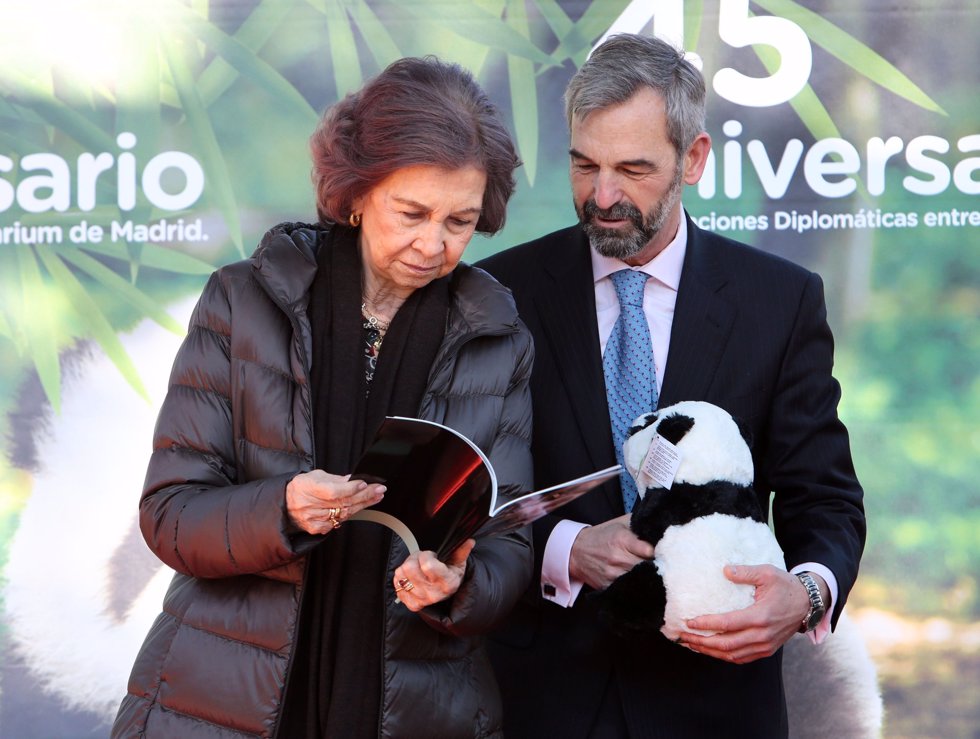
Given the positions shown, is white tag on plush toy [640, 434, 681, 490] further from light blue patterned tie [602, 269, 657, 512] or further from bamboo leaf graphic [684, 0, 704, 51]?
bamboo leaf graphic [684, 0, 704, 51]

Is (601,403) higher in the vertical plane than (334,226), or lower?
lower

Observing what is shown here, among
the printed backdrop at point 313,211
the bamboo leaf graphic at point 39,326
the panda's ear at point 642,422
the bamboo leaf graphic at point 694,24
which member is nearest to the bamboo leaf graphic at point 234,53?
the printed backdrop at point 313,211

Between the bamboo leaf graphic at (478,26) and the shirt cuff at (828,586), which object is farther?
the bamboo leaf graphic at (478,26)

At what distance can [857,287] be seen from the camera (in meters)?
3.33

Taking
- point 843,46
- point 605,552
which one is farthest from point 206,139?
point 605,552

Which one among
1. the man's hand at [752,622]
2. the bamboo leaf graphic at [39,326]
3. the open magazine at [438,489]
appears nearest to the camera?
the open magazine at [438,489]

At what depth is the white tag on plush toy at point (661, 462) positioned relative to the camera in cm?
198

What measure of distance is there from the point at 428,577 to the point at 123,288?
6.78ft

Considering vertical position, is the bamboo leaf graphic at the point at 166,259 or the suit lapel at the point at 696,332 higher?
the bamboo leaf graphic at the point at 166,259

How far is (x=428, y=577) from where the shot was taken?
1.68 metres

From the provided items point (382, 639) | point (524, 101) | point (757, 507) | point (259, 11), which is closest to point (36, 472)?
point (259, 11)

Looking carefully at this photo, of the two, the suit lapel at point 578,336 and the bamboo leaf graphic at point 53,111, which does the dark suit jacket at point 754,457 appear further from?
the bamboo leaf graphic at point 53,111

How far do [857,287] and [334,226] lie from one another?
180 centimetres

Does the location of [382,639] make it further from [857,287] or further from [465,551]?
[857,287]
